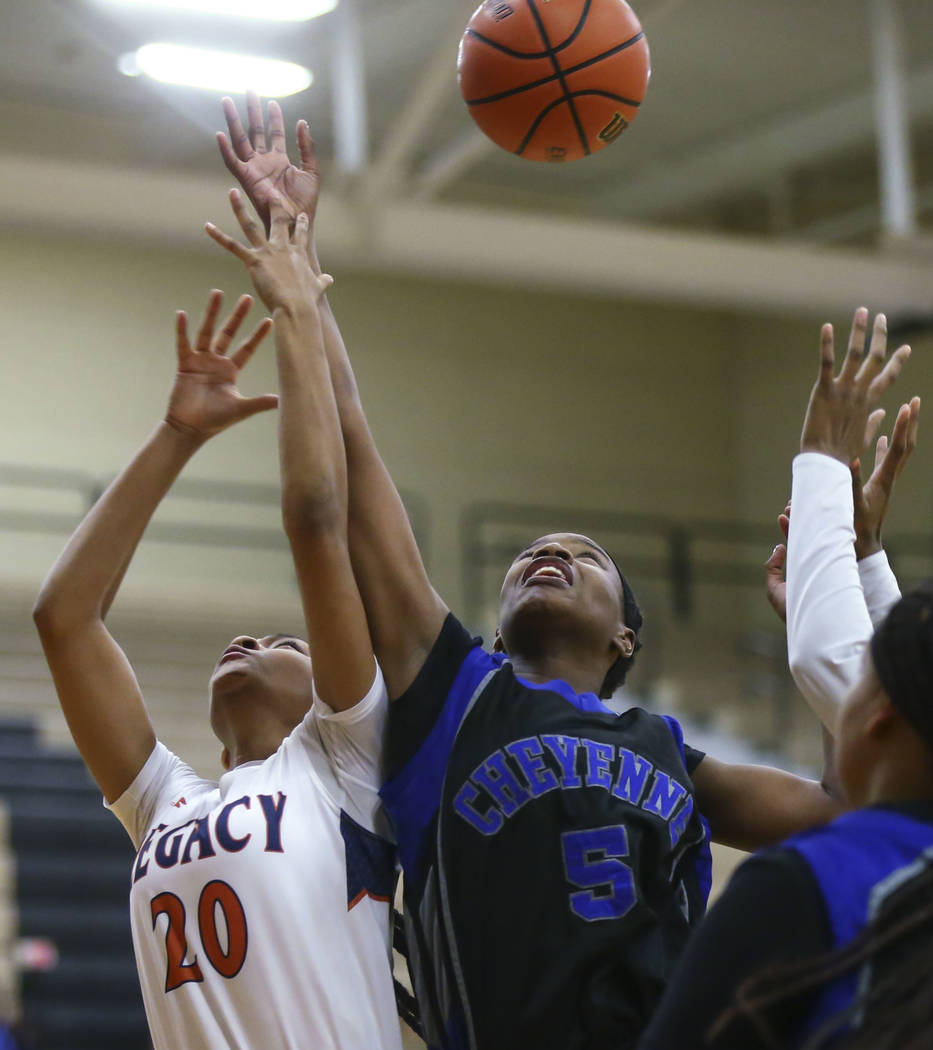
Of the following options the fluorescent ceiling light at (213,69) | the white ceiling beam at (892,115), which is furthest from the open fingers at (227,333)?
the white ceiling beam at (892,115)

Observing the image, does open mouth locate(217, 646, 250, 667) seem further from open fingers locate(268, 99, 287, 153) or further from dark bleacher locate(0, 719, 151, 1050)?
dark bleacher locate(0, 719, 151, 1050)

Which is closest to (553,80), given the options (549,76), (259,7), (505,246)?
(549,76)

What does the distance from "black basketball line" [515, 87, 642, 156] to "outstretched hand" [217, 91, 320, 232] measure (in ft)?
2.33

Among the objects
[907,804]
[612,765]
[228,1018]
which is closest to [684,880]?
[612,765]

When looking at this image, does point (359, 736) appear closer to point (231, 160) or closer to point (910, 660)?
point (231, 160)

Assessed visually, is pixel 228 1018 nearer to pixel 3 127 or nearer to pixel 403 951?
pixel 403 951

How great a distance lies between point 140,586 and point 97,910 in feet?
11.0

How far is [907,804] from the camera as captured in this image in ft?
5.96

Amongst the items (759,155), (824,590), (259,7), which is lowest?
(824,590)

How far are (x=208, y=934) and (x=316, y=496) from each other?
2.49ft

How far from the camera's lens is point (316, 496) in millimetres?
2672

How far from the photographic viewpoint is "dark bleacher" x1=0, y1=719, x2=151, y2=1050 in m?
9.18

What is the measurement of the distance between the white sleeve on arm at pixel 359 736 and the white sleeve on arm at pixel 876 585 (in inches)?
32.7

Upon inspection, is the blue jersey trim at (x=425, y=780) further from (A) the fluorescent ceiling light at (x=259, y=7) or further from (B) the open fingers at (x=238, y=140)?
(A) the fluorescent ceiling light at (x=259, y=7)
